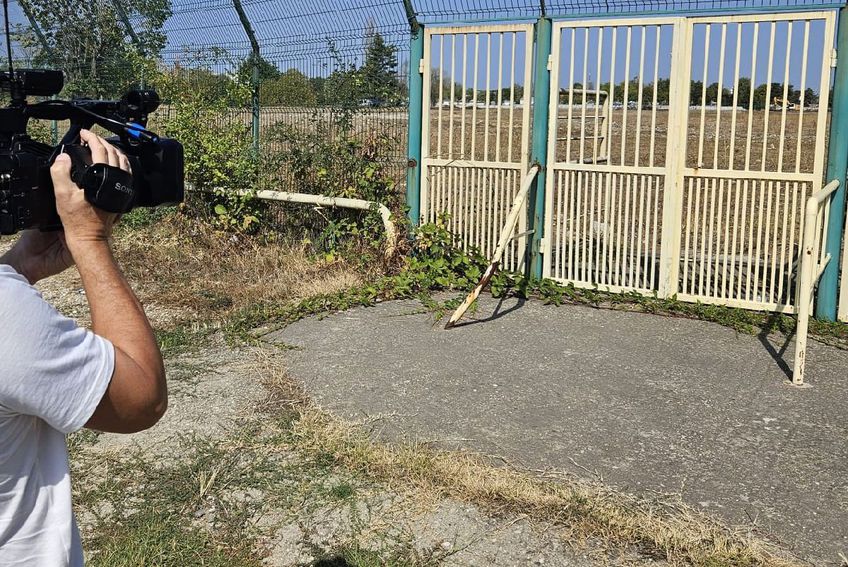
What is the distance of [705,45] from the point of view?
690cm

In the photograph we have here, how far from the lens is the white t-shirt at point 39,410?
5.03ft

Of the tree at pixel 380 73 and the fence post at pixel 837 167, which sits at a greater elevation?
the tree at pixel 380 73

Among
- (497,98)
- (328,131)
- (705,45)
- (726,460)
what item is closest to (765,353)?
(726,460)

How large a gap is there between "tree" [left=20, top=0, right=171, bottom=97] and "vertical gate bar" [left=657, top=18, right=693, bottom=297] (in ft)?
22.5

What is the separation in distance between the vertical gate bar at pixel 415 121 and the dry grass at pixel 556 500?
387cm

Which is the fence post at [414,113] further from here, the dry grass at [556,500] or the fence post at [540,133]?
the dry grass at [556,500]

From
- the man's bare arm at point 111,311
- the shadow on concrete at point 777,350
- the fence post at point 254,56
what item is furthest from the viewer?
the fence post at point 254,56

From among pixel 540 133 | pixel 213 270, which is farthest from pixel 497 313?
pixel 213 270

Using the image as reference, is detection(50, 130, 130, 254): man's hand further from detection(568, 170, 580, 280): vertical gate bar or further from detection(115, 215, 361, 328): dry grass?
detection(568, 170, 580, 280): vertical gate bar

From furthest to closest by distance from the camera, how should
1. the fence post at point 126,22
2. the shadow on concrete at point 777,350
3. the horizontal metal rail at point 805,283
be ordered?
1. the fence post at point 126,22
2. the shadow on concrete at point 777,350
3. the horizontal metal rail at point 805,283

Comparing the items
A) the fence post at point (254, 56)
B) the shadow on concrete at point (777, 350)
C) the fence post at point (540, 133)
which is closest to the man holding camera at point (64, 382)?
the shadow on concrete at point (777, 350)

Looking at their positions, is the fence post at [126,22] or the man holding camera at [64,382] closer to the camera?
the man holding camera at [64,382]

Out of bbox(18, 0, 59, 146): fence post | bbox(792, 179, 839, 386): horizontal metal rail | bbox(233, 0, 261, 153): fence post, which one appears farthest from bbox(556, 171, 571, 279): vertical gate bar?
bbox(18, 0, 59, 146): fence post

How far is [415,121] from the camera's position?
8312 millimetres
